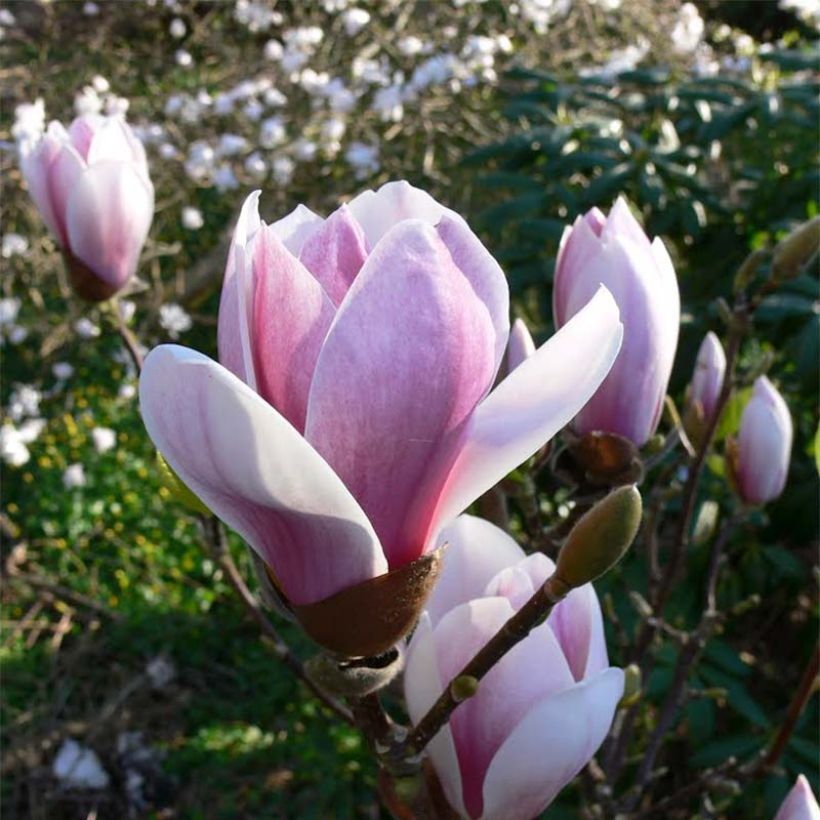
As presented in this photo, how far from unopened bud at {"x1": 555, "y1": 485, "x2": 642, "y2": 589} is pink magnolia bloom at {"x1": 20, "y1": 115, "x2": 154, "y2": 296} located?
23.3 inches

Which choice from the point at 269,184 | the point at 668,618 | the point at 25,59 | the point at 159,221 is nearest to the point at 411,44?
the point at 269,184

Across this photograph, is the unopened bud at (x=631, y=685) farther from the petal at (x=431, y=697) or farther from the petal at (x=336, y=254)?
the petal at (x=336, y=254)

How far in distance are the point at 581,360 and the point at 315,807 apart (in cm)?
141

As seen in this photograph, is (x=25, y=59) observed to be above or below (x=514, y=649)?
below

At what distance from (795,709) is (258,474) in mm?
531

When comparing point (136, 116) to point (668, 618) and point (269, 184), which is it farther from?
point (668, 618)

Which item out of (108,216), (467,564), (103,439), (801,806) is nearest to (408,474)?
(467,564)

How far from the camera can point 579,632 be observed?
17.7 inches

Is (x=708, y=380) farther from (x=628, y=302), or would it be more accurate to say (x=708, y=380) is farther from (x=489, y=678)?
(x=489, y=678)

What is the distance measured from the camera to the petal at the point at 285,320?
1.10ft

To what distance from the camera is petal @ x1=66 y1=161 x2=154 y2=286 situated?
0.80m

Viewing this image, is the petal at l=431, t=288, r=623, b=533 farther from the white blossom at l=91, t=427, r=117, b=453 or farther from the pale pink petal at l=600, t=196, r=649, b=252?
the white blossom at l=91, t=427, r=117, b=453

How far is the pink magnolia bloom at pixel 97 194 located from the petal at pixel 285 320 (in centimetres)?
52

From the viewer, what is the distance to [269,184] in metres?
3.52
